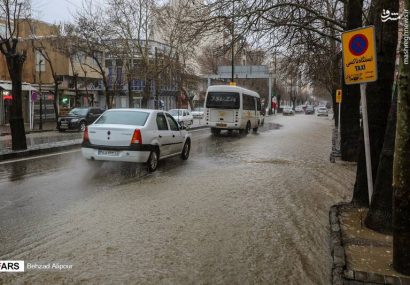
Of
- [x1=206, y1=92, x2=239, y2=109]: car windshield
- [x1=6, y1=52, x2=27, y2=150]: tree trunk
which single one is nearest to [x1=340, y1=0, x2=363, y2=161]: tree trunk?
[x1=6, y1=52, x2=27, y2=150]: tree trunk

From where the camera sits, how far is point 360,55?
619 cm

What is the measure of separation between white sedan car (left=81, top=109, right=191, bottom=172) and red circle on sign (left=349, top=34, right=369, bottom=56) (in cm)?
537

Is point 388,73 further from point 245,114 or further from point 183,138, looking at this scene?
point 245,114

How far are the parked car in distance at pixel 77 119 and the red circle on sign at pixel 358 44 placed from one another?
79.2 ft

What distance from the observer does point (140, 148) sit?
1004 centimetres

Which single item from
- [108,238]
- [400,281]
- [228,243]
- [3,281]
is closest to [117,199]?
[108,238]

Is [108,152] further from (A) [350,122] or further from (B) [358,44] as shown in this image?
(A) [350,122]

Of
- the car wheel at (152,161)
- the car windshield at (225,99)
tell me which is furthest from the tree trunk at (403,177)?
the car windshield at (225,99)

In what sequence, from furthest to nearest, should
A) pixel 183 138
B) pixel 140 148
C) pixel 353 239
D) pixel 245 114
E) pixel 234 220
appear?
pixel 245 114 → pixel 183 138 → pixel 140 148 → pixel 234 220 → pixel 353 239

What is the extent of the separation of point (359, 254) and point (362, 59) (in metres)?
2.81

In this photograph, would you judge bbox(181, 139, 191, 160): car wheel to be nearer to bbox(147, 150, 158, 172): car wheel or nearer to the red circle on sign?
bbox(147, 150, 158, 172): car wheel

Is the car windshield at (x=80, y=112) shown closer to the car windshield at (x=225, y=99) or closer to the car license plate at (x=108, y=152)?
the car windshield at (x=225, y=99)

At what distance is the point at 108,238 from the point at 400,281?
11.0ft

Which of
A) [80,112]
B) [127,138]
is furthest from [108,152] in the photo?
[80,112]
